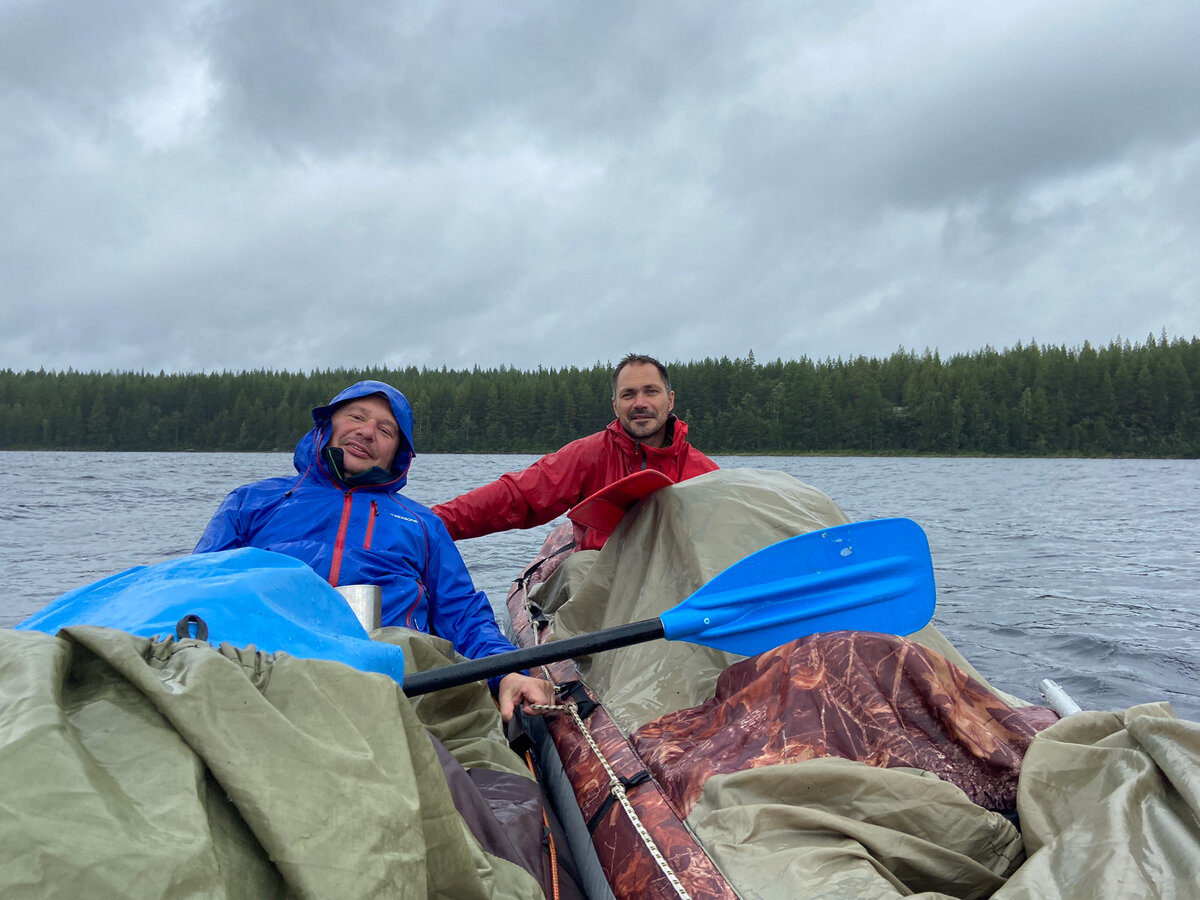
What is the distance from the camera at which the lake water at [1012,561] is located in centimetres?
569

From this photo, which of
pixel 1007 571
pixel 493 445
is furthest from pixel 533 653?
pixel 493 445

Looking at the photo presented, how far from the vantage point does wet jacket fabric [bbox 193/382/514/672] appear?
3100mm

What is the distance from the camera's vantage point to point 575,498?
4.93 m

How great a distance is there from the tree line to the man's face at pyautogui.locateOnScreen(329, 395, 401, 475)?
180ft

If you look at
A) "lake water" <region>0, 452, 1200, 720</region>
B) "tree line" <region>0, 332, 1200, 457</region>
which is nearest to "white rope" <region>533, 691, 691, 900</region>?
"lake water" <region>0, 452, 1200, 720</region>

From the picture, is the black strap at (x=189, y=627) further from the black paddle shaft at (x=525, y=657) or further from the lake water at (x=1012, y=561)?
the lake water at (x=1012, y=561)

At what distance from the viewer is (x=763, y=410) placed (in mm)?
65250

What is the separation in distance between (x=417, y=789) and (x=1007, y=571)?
9.77 meters

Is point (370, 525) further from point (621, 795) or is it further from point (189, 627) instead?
point (189, 627)

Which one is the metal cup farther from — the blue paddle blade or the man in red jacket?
the man in red jacket

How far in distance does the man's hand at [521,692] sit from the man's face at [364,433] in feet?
3.89

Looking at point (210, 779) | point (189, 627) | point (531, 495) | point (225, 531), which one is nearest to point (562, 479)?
point (531, 495)

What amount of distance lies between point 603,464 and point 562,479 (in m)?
0.28

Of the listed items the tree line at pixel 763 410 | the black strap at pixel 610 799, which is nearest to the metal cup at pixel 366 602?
the black strap at pixel 610 799
